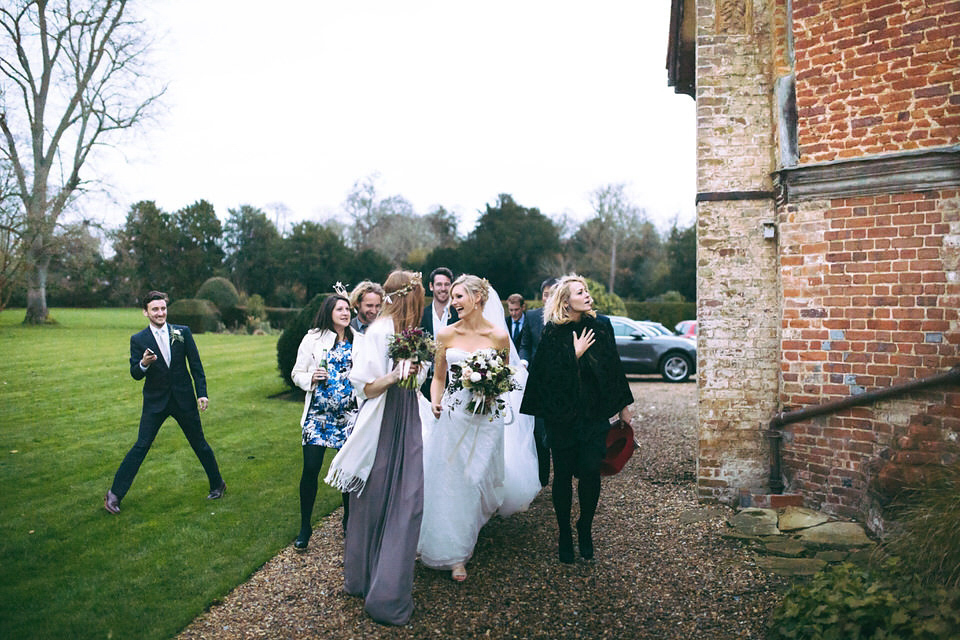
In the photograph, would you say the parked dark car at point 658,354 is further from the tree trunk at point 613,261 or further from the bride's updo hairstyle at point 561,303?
the tree trunk at point 613,261

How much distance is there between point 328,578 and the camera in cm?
446

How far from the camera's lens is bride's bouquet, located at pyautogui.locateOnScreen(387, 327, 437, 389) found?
4156mm

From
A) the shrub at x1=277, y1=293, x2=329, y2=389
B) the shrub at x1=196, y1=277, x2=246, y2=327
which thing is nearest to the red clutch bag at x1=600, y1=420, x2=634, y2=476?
the shrub at x1=277, y1=293, x2=329, y2=389

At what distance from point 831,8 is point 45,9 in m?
25.8

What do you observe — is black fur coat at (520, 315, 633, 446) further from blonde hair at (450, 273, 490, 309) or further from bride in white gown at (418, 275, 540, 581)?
blonde hair at (450, 273, 490, 309)

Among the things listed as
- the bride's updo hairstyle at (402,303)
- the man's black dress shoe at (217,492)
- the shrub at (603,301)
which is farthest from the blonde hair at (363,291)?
the shrub at (603,301)

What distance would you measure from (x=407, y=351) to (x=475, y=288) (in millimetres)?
779

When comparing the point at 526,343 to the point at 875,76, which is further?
the point at 526,343

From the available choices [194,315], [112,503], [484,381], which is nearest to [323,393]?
[484,381]

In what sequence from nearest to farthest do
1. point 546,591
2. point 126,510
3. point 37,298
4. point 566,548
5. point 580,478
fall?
1. point 546,591
2. point 566,548
3. point 580,478
4. point 126,510
5. point 37,298

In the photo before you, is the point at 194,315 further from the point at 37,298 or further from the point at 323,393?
the point at 323,393

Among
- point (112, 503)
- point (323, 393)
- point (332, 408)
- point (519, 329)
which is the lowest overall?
point (112, 503)

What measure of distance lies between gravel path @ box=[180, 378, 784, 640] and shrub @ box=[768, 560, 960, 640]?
15.3 inches

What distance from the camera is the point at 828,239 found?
17.2ft
